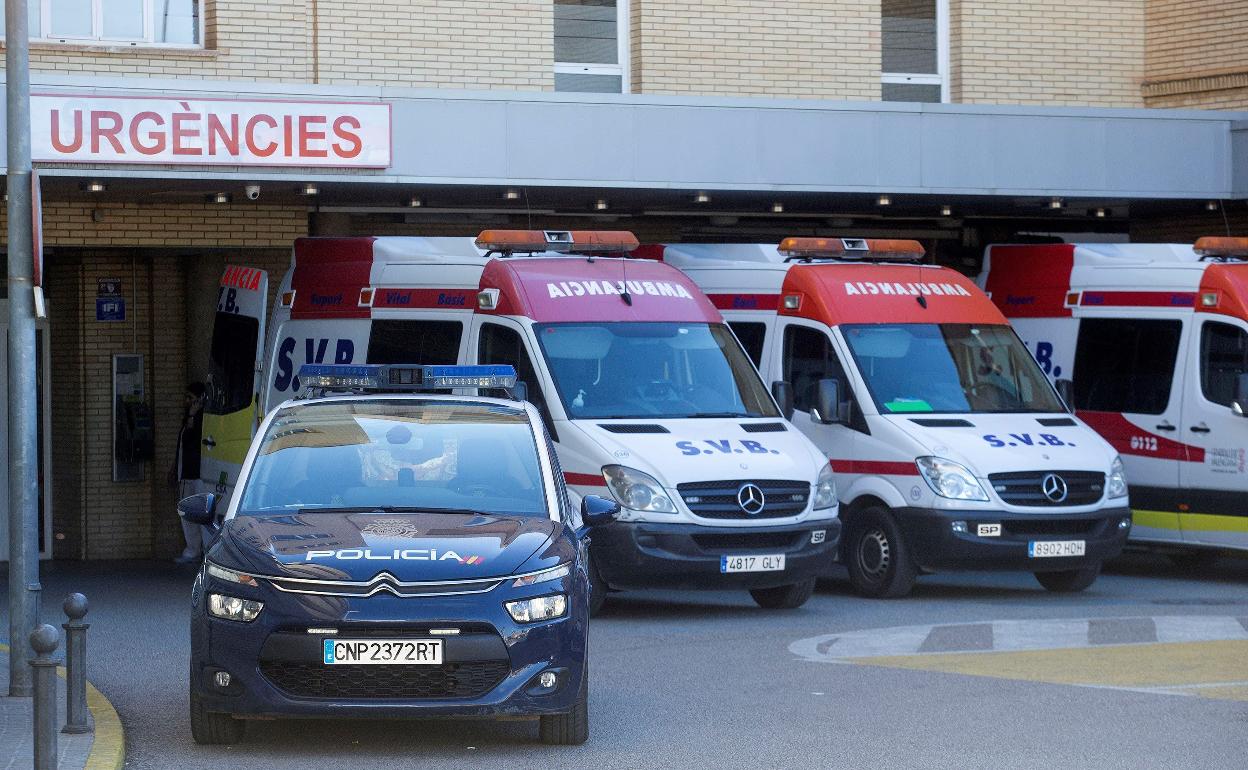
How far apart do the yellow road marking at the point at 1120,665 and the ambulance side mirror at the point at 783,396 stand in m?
3.29

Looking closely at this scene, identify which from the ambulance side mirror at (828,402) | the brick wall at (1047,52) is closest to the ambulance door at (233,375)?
the ambulance side mirror at (828,402)

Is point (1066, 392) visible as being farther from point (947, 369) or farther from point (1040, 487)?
point (1040, 487)

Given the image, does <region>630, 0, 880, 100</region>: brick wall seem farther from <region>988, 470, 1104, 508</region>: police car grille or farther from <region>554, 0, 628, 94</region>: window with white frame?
<region>988, 470, 1104, 508</region>: police car grille

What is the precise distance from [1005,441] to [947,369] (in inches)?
37.8

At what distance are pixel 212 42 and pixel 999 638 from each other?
8918mm

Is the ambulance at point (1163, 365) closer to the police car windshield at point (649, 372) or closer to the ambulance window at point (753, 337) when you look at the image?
the ambulance window at point (753, 337)

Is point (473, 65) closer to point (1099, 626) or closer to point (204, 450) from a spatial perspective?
point (204, 450)

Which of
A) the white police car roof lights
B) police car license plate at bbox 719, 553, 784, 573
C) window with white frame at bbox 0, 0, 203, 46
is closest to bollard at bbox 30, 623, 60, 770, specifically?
the white police car roof lights

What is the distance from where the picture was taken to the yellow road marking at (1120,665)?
34.1 feet

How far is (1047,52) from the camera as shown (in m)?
20.5

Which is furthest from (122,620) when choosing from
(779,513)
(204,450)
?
(779,513)

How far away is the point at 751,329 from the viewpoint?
615 inches

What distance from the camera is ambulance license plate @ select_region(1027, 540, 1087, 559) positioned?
1395cm

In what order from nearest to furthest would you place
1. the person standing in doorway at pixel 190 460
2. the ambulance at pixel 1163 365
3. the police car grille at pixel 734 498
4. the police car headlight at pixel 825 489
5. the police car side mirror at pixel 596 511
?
the police car side mirror at pixel 596 511 < the police car grille at pixel 734 498 < the police car headlight at pixel 825 489 < the ambulance at pixel 1163 365 < the person standing in doorway at pixel 190 460
